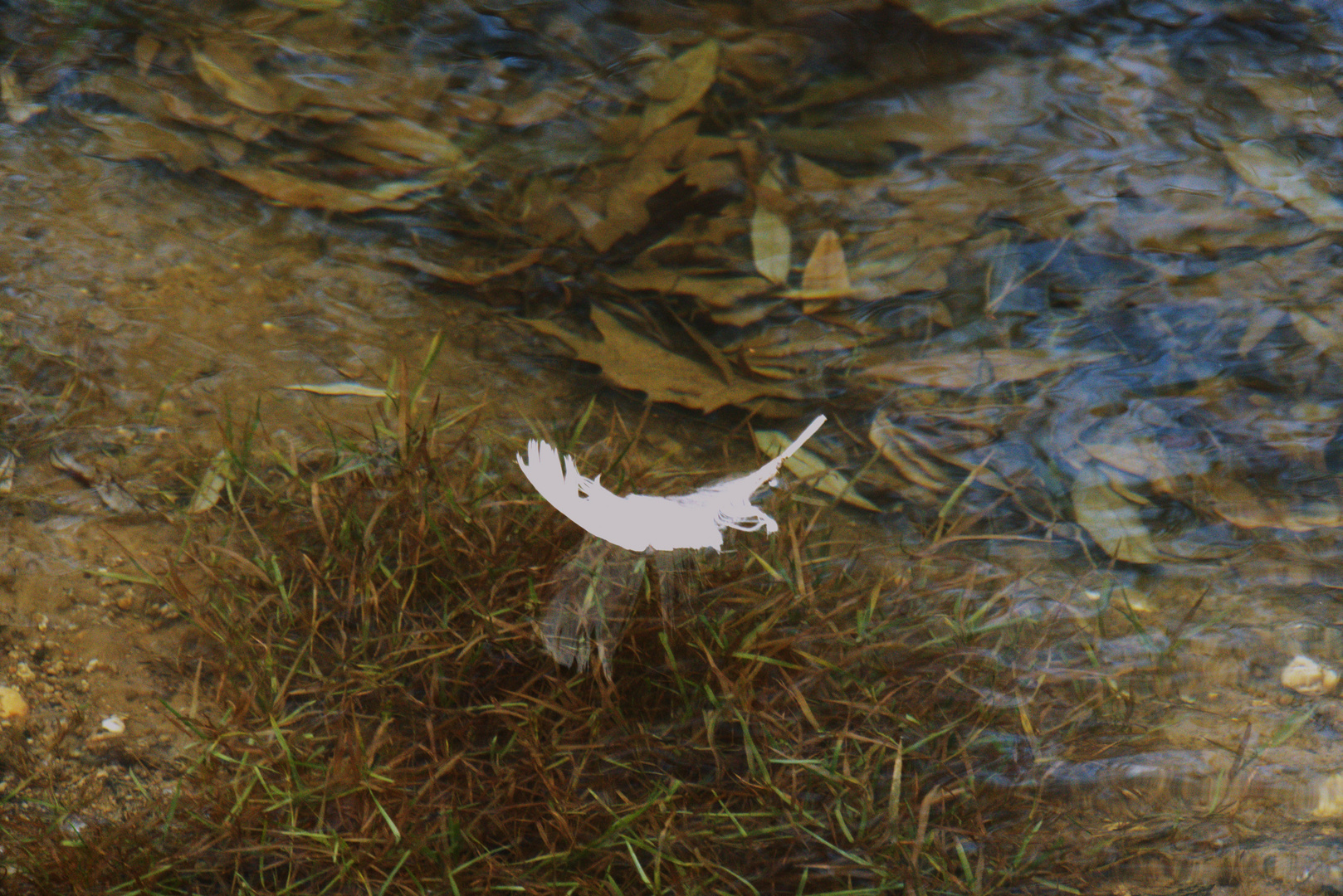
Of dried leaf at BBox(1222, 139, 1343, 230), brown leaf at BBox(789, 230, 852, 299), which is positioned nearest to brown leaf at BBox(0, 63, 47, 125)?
brown leaf at BBox(789, 230, 852, 299)

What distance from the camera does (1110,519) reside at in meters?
1.72

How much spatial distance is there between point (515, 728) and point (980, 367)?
40.8 inches

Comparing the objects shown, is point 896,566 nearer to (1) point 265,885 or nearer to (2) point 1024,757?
(2) point 1024,757

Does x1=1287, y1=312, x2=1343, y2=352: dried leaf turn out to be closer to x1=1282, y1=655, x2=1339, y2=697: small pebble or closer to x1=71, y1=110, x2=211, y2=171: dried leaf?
x1=1282, y1=655, x2=1339, y2=697: small pebble

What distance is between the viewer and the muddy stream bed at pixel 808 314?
1.54 metres

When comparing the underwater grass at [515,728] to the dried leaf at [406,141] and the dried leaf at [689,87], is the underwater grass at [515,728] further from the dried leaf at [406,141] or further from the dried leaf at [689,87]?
the dried leaf at [689,87]

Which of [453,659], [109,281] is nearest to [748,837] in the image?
[453,659]

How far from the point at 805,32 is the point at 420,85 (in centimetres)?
79

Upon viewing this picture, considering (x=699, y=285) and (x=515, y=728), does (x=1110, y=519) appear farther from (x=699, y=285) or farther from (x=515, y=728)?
(x=515, y=728)

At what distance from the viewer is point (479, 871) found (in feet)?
4.54

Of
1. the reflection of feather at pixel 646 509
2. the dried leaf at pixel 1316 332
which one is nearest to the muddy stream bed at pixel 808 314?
the dried leaf at pixel 1316 332

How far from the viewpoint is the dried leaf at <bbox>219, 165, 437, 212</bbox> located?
79.1 inches

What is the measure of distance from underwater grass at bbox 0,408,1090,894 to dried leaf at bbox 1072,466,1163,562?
0.28 meters

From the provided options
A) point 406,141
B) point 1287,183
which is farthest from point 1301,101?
point 406,141
